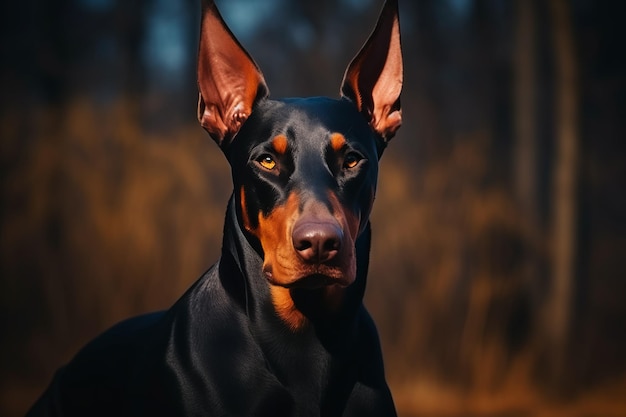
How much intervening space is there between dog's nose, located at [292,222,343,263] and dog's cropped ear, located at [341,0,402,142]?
845 mm

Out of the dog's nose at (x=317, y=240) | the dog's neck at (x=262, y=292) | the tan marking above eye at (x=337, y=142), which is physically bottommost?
the dog's neck at (x=262, y=292)

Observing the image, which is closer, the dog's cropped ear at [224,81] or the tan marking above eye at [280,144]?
the tan marking above eye at [280,144]

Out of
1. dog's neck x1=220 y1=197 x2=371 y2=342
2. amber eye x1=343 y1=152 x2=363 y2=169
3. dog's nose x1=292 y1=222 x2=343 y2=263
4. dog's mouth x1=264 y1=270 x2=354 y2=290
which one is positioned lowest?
dog's neck x1=220 y1=197 x2=371 y2=342

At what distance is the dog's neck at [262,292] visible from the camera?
3.09 metres

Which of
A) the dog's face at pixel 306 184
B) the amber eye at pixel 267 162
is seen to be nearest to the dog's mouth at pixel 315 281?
the dog's face at pixel 306 184

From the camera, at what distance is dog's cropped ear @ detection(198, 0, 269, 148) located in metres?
3.31

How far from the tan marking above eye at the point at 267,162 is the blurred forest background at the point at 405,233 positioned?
4891 millimetres

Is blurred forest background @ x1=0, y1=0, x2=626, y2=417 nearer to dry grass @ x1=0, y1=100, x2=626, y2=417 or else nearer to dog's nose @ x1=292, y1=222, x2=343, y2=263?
dry grass @ x1=0, y1=100, x2=626, y2=417

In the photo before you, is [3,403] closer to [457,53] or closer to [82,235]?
[82,235]

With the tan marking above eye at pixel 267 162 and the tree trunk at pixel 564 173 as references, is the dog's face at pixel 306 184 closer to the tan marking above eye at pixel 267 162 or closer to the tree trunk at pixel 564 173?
the tan marking above eye at pixel 267 162

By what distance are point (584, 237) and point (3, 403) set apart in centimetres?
620

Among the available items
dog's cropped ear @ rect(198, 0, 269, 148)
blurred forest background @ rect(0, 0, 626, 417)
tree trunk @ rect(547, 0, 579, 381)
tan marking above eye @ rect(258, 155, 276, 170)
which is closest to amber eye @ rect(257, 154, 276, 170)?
tan marking above eye @ rect(258, 155, 276, 170)

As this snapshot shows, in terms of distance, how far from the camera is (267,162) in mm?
3098

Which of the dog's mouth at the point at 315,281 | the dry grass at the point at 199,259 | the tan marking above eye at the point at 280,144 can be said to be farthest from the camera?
the dry grass at the point at 199,259
